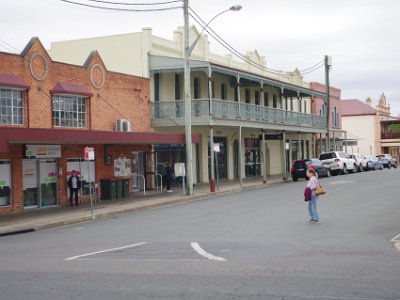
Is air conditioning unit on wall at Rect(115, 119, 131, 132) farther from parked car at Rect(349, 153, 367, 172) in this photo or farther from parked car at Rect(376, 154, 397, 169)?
parked car at Rect(376, 154, 397, 169)

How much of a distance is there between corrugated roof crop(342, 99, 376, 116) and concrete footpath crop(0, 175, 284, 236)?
2109 inches

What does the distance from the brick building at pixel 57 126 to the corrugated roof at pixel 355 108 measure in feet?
180

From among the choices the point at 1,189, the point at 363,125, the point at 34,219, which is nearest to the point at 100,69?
the point at 1,189

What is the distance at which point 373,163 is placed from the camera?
2044 inches

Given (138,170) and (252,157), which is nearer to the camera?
(138,170)

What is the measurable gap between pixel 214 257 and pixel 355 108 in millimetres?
72932

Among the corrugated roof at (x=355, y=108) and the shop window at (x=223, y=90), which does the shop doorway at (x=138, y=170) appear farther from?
the corrugated roof at (x=355, y=108)

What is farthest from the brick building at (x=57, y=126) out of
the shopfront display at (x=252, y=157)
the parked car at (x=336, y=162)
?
the parked car at (x=336, y=162)

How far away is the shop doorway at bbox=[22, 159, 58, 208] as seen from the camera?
22188 mm

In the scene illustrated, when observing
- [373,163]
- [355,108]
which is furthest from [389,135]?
[373,163]

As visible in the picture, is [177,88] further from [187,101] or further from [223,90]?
[187,101]

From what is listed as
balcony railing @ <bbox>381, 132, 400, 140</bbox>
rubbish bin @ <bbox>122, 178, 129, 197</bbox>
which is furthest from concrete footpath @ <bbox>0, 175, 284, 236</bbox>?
balcony railing @ <bbox>381, 132, 400, 140</bbox>

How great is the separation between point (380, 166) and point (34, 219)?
40814mm

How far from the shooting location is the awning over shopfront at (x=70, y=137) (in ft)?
59.7
